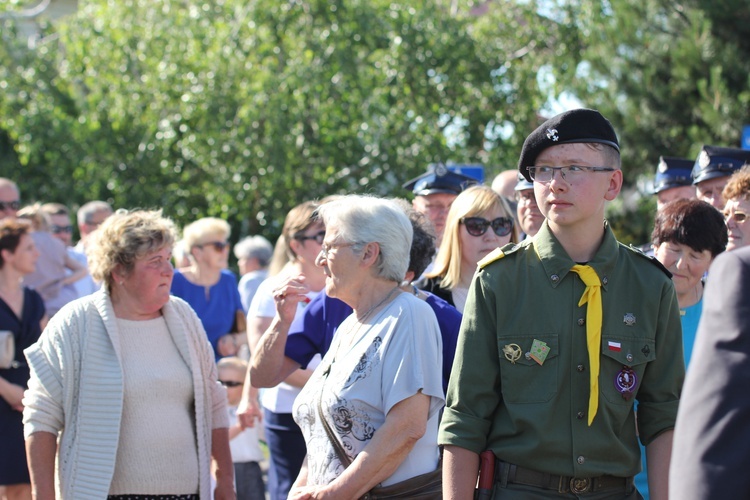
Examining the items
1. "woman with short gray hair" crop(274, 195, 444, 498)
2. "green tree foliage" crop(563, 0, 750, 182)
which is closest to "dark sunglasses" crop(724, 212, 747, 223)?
"woman with short gray hair" crop(274, 195, 444, 498)

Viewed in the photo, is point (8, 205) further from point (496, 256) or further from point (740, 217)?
point (496, 256)

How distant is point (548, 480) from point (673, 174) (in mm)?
3919

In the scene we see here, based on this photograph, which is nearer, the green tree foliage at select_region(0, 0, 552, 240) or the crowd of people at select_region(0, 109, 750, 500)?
the crowd of people at select_region(0, 109, 750, 500)

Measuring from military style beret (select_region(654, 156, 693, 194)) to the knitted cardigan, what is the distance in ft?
11.3

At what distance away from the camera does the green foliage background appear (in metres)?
14.7

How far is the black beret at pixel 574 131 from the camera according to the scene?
115 inches

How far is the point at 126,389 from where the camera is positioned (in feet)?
13.6

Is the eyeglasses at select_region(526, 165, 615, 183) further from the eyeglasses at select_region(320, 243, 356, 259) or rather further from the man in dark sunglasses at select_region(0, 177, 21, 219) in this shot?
the man in dark sunglasses at select_region(0, 177, 21, 219)

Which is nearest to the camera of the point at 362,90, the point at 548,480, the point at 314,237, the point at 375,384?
the point at 548,480

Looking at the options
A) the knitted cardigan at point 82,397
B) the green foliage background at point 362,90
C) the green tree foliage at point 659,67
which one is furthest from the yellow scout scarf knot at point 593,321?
the green tree foliage at point 659,67

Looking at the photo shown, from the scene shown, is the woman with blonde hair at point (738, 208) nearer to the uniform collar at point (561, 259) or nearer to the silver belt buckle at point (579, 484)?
the uniform collar at point (561, 259)

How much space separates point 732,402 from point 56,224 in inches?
335

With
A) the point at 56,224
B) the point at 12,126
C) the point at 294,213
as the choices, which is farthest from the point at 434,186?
the point at 12,126

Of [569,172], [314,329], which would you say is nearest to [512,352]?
[569,172]
